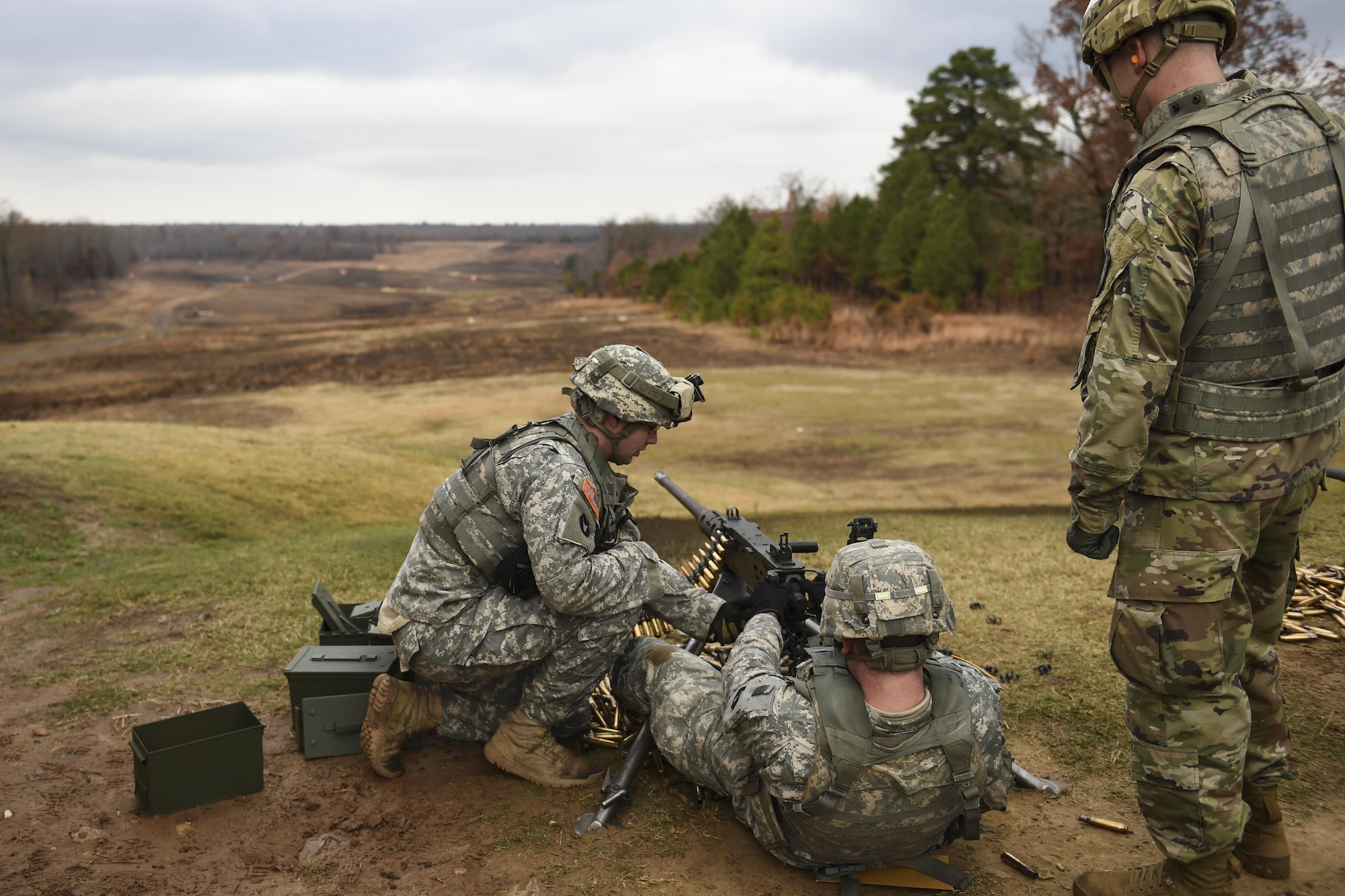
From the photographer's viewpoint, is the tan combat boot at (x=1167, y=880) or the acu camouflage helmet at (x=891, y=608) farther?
the tan combat boot at (x=1167, y=880)

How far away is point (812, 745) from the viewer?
356 cm

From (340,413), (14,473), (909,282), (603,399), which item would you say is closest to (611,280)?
(909,282)

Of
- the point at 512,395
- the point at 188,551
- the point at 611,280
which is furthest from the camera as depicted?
the point at 611,280

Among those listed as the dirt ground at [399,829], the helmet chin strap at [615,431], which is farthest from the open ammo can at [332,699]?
the helmet chin strap at [615,431]

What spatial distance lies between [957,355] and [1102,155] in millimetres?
7751

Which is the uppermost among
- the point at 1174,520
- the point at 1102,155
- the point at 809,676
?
the point at 1102,155

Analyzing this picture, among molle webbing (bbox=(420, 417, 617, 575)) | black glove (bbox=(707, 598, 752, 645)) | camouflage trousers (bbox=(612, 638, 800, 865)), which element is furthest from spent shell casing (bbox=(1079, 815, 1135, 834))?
molle webbing (bbox=(420, 417, 617, 575))

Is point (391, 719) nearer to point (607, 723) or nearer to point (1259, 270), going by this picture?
point (607, 723)

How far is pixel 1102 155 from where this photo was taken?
3169cm

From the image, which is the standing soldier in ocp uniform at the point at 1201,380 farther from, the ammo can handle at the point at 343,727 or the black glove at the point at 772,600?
the ammo can handle at the point at 343,727

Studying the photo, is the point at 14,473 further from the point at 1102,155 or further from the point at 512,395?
the point at 1102,155

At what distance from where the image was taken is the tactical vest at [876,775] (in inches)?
138

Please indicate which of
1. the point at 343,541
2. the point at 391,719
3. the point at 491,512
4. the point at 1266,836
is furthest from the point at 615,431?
the point at 343,541

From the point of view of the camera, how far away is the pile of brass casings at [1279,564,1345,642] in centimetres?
627
